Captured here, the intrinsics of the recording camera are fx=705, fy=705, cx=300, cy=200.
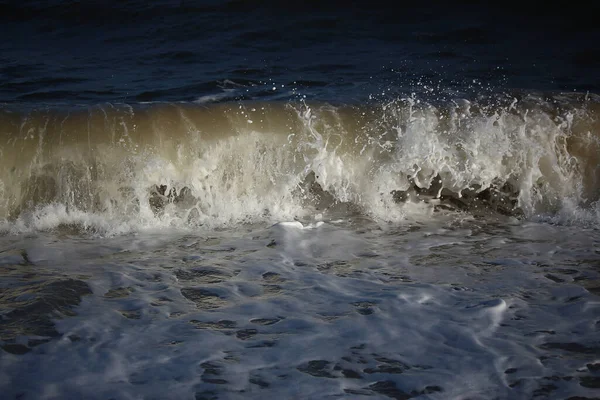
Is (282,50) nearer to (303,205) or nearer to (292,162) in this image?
(292,162)

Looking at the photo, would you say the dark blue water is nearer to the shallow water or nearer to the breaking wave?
the breaking wave

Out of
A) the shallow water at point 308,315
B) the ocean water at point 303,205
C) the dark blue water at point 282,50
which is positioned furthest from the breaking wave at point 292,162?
the dark blue water at point 282,50

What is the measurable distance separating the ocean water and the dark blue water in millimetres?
57

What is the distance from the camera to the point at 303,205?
6.02 meters

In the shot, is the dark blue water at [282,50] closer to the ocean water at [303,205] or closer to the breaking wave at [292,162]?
the ocean water at [303,205]

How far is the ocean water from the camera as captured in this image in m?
3.15

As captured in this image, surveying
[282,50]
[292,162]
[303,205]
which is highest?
[282,50]

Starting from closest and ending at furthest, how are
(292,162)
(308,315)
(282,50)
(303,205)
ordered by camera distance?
1. (308,315)
2. (303,205)
3. (292,162)
4. (282,50)

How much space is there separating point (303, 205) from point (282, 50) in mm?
4848

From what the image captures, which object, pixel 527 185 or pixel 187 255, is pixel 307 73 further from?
pixel 187 255

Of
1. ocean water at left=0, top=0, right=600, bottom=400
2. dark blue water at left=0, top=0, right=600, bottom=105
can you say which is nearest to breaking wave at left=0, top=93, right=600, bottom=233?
ocean water at left=0, top=0, right=600, bottom=400

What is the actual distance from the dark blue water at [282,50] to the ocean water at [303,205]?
0.19 feet

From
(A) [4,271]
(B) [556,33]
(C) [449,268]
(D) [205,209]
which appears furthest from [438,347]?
(B) [556,33]

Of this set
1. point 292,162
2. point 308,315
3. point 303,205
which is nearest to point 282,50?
point 292,162
